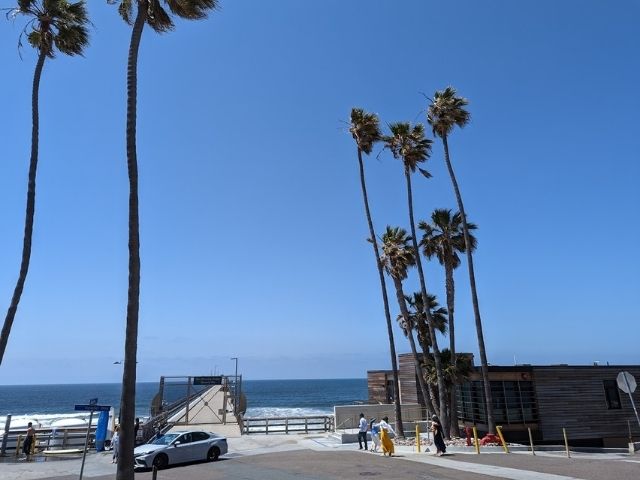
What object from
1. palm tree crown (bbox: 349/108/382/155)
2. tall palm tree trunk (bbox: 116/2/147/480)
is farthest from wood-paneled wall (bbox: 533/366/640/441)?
tall palm tree trunk (bbox: 116/2/147/480)

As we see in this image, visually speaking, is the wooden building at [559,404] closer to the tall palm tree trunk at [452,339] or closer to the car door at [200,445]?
the tall palm tree trunk at [452,339]

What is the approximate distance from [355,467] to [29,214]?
15366mm

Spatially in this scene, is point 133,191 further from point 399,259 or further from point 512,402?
point 512,402

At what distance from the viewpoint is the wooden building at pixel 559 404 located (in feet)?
95.5

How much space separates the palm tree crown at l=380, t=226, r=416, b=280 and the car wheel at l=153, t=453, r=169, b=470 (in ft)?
56.0

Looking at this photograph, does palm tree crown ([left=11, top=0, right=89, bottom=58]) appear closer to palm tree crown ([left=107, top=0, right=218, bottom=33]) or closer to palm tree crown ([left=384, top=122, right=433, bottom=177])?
palm tree crown ([left=107, top=0, right=218, bottom=33])

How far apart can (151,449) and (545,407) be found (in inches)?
867

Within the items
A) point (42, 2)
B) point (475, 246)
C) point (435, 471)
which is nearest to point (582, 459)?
point (435, 471)

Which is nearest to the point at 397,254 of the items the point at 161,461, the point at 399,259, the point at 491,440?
the point at 399,259

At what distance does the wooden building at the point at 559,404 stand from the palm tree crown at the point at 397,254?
7.42 metres

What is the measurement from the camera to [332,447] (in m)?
24.2

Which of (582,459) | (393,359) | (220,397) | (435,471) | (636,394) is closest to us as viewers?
(435,471)

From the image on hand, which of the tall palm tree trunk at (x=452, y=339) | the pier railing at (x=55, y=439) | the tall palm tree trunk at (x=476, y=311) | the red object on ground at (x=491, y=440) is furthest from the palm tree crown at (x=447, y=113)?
the pier railing at (x=55, y=439)

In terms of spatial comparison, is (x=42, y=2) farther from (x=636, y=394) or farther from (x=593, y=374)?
(x=636, y=394)
